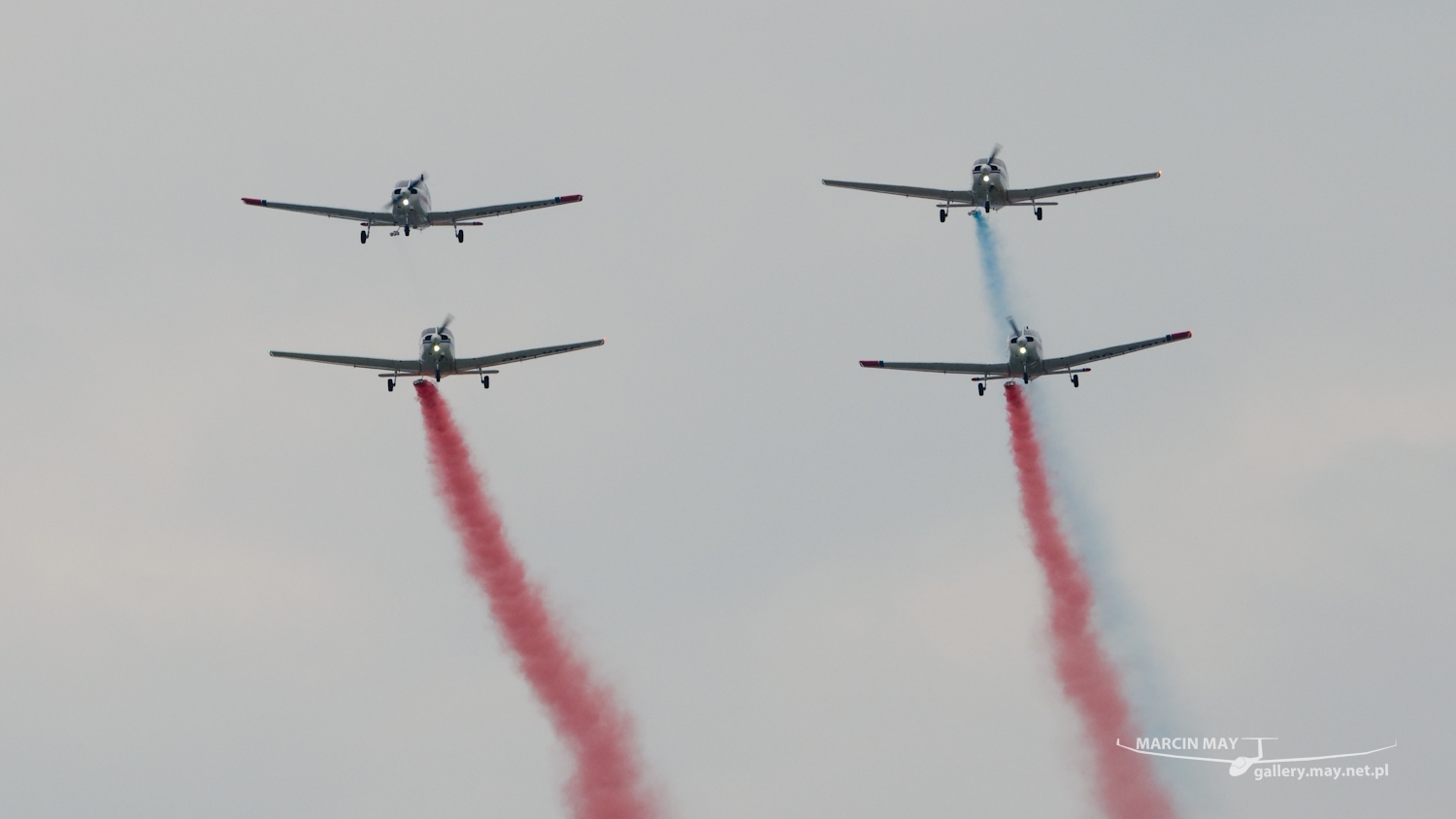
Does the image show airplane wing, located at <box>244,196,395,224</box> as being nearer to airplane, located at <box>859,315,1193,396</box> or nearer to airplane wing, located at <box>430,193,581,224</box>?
airplane wing, located at <box>430,193,581,224</box>

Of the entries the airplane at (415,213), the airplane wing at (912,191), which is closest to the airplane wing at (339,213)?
the airplane at (415,213)

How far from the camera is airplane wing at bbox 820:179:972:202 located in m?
114

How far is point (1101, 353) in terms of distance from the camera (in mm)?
108375

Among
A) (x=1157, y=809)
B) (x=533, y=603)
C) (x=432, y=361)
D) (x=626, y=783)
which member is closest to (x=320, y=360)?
(x=432, y=361)

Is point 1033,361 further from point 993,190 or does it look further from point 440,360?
point 440,360

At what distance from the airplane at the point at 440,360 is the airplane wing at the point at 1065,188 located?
25649 mm

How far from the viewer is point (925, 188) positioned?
115375 mm

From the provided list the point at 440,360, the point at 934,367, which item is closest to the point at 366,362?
the point at 440,360

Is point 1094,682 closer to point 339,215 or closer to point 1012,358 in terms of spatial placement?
point 1012,358

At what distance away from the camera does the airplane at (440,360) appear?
10550 cm

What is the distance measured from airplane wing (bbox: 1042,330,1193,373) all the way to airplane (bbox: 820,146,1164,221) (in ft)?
35.7

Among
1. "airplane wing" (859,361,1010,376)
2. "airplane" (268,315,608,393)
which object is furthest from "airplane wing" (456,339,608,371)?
"airplane wing" (859,361,1010,376)

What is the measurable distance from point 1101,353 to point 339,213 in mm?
45890

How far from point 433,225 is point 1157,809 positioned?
175 feet
